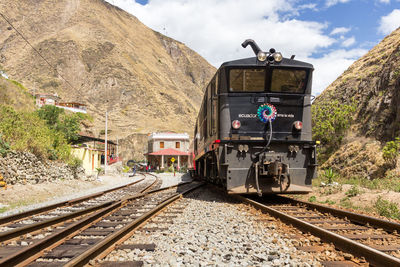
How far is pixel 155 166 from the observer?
5325 cm

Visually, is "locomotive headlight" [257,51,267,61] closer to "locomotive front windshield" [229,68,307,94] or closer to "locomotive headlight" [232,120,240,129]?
"locomotive front windshield" [229,68,307,94]

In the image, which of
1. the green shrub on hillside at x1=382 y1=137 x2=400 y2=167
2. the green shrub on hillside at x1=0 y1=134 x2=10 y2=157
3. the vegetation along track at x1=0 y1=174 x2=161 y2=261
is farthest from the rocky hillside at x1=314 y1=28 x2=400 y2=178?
the green shrub on hillside at x1=0 y1=134 x2=10 y2=157

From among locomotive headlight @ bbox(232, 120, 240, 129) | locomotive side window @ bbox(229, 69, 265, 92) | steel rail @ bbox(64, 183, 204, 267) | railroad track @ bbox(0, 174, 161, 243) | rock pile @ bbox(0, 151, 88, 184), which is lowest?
railroad track @ bbox(0, 174, 161, 243)

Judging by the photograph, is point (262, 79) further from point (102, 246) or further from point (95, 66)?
point (95, 66)

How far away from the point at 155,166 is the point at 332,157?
38.1 metres

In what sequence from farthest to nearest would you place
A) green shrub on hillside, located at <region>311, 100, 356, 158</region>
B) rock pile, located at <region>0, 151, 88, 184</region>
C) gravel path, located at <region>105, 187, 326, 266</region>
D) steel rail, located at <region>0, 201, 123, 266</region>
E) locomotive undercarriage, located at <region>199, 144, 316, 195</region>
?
green shrub on hillside, located at <region>311, 100, 356, 158</region>
rock pile, located at <region>0, 151, 88, 184</region>
locomotive undercarriage, located at <region>199, 144, 316, 195</region>
gravel path, located at <region>105, 187, 326, 266</region>
steel rail, located at <region>0, 201, 123, 266</region>

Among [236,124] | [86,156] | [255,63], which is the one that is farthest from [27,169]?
[86,156]

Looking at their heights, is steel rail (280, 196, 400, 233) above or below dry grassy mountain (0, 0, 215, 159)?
below

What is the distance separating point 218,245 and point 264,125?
15.8ft

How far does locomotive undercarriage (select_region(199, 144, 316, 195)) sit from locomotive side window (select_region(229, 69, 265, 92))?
1.61 metres

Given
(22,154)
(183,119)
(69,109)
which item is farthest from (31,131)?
(183,119)

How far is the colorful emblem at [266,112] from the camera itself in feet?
A: 28.1

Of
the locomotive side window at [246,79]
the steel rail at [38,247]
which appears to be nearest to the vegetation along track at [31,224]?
the steel rail at [38,247]

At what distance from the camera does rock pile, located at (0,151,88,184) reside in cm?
1158
